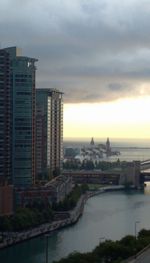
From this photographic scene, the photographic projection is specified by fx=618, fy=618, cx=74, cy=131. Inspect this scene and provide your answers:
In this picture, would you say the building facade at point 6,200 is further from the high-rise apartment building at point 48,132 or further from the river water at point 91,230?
Answer: the high-rise apartment building at point 48,132

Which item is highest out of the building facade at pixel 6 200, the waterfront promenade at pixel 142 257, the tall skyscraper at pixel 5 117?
the tall skyscraper at pixel 5 117

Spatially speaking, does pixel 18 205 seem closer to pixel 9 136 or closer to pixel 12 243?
pixel 9 136

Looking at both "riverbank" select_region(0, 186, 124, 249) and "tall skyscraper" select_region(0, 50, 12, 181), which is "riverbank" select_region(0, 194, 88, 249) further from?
"tall skyscraper" select_region(0, 50, 12, 181)

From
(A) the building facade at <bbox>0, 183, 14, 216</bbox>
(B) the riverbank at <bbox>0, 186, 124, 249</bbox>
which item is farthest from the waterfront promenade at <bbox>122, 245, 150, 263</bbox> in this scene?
(A) the building facade at <bbox>0, 183, 14, 216</bbox>

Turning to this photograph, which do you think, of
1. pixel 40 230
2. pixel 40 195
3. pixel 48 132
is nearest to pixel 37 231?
pixel 40 230

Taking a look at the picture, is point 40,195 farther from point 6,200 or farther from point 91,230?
point 91,230

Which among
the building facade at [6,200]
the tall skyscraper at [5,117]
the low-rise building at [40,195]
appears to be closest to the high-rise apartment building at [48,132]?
the low-rise building at [40,195]
